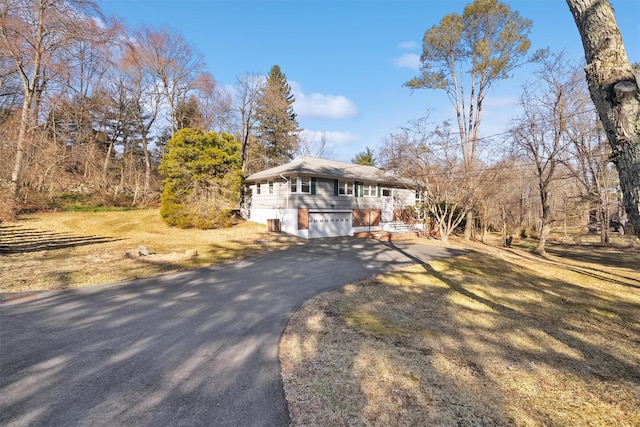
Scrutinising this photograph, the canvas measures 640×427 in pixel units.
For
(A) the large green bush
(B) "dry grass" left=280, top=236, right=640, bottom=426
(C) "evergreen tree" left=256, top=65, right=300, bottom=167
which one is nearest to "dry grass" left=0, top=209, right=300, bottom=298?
(A) the large green bush

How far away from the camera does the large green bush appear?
1689cm

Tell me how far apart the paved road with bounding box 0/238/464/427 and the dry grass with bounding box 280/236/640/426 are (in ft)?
1.41

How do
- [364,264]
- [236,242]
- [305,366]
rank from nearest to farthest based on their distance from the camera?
[305,366], [364,264], [236,242]

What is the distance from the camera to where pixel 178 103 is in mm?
25734

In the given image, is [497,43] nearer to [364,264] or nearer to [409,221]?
[409,221]

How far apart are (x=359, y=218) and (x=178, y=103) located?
1939 cm

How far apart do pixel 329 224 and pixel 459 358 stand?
14.9 m

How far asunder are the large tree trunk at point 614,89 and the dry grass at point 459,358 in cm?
190

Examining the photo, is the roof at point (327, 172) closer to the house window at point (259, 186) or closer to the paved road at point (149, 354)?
the house window at point (259, 186)

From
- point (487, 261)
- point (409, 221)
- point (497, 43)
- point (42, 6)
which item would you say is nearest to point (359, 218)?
point (409, 221)

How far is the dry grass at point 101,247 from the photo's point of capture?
7.25m

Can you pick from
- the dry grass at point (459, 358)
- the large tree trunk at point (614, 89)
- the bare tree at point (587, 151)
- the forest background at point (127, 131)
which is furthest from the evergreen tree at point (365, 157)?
the large tree trunk at point (614, 89)

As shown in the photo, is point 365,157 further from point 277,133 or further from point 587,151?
point 587,151

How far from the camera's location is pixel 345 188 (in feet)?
64.4
